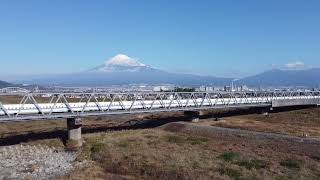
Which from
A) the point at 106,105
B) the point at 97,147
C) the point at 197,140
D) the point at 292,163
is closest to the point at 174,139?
the point at 197,140

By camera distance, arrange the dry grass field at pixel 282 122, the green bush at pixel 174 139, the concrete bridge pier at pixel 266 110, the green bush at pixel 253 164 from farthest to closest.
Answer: the concrete bridge pier at pixel 266 110
the dry grass field at pixel 282 122
the green bush at pixel 174 139
the green bush at pixel 253 164

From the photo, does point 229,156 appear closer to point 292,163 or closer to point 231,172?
point 292,163

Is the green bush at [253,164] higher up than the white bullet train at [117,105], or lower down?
lower down

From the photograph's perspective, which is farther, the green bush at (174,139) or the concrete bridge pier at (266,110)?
the concrete bridge pier at (266,110)

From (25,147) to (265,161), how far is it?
25.3m

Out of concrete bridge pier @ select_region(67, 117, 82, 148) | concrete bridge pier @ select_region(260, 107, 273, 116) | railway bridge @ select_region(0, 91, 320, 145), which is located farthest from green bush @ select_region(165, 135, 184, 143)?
concrete bridge pier @ select_region(260, 107, 273, 116)

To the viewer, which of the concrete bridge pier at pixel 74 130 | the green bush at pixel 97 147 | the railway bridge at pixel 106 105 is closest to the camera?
the green bush at pixel 97 147

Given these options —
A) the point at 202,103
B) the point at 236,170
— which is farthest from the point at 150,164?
the point at 202,103

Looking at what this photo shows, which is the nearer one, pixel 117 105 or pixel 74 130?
pixel 74 130

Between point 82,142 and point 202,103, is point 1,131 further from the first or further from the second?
point 202,103

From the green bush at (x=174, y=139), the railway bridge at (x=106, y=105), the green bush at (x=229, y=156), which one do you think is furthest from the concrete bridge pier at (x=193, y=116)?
the green bush at (x=229, y=156)

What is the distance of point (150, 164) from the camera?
45188 millimetres

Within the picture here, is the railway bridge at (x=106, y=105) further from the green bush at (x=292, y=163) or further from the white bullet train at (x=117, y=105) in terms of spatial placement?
the green bush at (x=292, y=163)

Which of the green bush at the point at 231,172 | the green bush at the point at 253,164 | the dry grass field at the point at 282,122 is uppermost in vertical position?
the dry grass field at the point at 282,122
